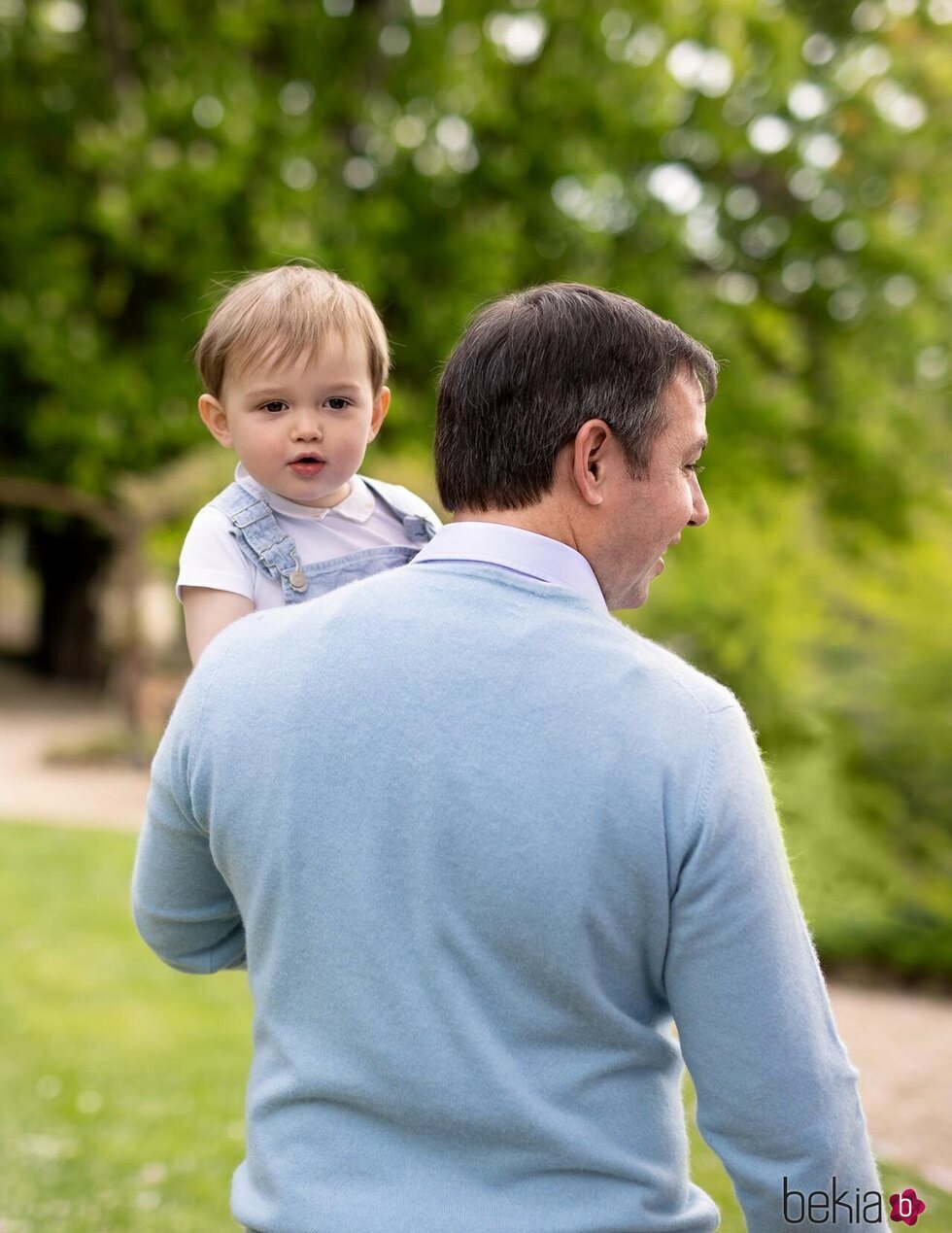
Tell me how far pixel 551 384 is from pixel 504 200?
1380 cm

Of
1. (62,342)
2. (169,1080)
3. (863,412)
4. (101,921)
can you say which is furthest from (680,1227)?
(863,412)

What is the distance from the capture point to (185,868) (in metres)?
1.77

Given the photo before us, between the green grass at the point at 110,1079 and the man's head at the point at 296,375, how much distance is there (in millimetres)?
2928

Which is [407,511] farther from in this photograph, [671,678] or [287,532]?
[671,678]

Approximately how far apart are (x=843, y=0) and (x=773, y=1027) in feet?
55.7

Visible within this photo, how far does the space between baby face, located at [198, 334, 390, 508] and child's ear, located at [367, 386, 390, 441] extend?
5 cm

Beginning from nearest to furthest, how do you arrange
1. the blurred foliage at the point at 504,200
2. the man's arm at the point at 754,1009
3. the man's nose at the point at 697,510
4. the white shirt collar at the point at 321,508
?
the man's arm at the point at 754,1009
the man's nose at the point at 697,510
the white shirt collar at the point at 321,508
the blurred foliage at the point at 504,200

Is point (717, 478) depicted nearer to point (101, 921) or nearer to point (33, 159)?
point (33, 159)

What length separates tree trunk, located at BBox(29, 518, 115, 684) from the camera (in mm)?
21297

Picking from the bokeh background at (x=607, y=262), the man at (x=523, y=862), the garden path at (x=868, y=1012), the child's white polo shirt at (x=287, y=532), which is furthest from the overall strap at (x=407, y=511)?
the bokeh background at (x=607, y=262)

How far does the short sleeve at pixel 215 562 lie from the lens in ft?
6.35

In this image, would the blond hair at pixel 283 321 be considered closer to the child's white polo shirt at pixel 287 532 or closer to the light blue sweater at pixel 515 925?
the child's white polo shirt at pixel 287 532

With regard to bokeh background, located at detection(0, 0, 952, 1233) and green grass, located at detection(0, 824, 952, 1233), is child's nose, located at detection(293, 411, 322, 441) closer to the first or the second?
green grass, located at detection(0, 824, 952, 1233)

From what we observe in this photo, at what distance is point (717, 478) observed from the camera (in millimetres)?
15766
